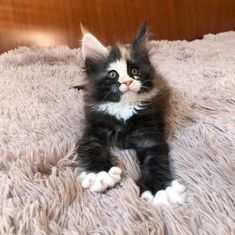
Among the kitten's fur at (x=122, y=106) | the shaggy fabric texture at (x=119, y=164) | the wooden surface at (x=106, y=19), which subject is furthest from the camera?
the wooden surface at (x=106, y=19)

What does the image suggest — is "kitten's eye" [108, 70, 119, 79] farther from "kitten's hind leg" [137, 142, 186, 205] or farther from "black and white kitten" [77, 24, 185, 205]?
"kitten's hind leg" [137, 142, 186, 205]

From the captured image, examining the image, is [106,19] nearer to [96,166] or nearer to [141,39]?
[141,39]

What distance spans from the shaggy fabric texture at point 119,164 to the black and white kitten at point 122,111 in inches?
1.2

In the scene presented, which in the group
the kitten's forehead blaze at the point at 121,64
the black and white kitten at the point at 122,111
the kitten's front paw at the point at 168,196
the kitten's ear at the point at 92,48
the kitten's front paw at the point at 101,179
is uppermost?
the kitten's ear at the point at 92,48

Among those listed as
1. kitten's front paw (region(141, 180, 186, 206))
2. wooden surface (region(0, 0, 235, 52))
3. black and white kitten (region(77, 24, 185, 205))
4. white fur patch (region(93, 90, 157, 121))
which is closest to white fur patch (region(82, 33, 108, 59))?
black and white kitten (region(77, 24, 185, 205))

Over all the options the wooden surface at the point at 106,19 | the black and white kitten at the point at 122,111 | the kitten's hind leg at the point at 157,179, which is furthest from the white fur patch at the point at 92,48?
the wooden surface at the point at 106,19

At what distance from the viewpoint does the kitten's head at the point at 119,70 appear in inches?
34.8

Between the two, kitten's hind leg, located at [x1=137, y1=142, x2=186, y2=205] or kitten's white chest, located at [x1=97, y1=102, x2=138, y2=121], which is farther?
kitten's white chest, located at [x1=97, y1=102, x2=138, y2=121]

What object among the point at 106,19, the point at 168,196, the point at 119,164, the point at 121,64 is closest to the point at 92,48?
the point at 121,64

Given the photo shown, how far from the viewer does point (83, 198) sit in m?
0.66

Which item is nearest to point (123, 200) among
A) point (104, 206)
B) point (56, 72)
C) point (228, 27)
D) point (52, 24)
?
point (104, 206)

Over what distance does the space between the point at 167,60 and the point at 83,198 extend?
1172mm

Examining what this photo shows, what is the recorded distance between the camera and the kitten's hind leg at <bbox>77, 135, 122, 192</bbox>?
690mm

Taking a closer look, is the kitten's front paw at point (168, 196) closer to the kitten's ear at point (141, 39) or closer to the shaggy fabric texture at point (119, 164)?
the shaggy fabric texture at point (119, 164)
